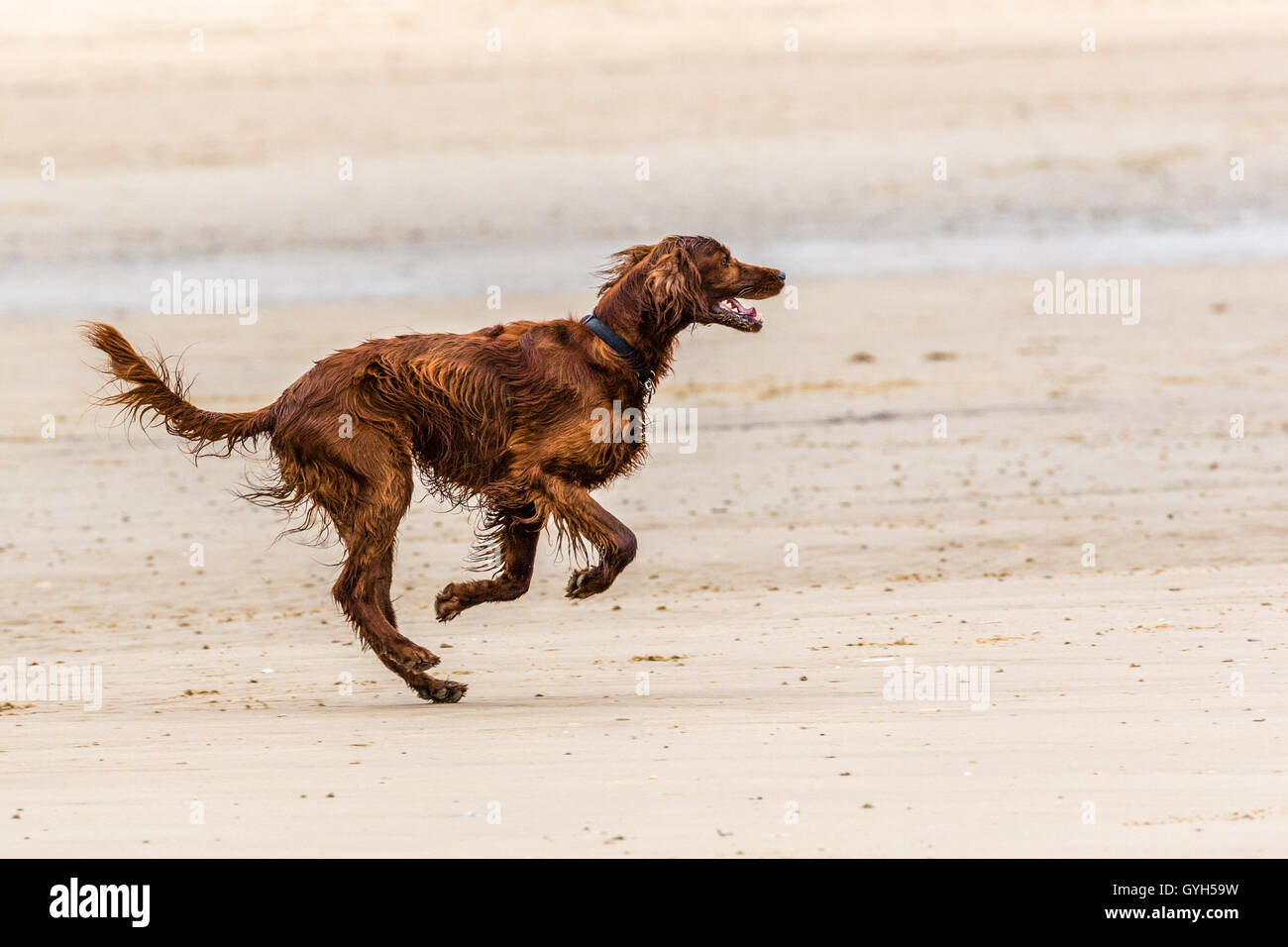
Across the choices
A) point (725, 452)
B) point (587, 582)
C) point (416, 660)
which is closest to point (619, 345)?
point (587, 582)

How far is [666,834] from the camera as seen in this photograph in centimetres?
498

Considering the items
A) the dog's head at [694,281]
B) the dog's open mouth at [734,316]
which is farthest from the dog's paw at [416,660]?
the dog's open mouth at [734,316]

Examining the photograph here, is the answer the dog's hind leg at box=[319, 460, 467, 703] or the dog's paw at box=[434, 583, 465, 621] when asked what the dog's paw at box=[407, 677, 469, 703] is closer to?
the dog's hind leg at box=[319, 460, 467, 703]

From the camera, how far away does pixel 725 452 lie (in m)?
12.4

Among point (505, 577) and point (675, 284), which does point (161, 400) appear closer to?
point (505, 577)

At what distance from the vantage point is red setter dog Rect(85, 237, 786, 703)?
669 centimetres

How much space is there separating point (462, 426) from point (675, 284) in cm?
100

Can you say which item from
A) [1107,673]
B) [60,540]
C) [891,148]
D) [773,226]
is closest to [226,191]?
[773,226]

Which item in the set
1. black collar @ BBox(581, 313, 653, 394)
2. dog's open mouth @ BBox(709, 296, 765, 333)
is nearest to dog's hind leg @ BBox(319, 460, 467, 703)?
black collar @ BBox(581, 313, 653, 394)

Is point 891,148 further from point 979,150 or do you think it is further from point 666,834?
point 666,834

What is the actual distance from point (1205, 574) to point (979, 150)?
1985 centimetres

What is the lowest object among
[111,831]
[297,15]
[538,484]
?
[111,831]

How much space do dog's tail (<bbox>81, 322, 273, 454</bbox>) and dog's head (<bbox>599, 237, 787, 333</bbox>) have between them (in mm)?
1533

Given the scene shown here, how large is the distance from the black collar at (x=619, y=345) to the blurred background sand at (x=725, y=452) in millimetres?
1251
